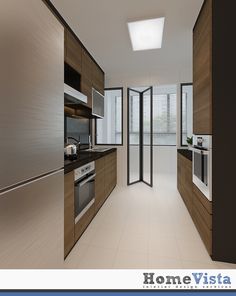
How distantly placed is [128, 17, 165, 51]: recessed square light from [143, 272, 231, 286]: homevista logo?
9.11ft

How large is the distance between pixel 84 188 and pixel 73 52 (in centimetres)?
189

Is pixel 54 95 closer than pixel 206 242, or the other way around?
pixel 54 95

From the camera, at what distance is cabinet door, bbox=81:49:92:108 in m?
3.32

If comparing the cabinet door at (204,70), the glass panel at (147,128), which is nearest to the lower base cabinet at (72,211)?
the cabinet door at (204,70)

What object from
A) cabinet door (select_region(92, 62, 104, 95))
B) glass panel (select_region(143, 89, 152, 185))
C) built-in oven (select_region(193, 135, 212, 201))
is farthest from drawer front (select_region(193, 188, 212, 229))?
cabinet door (select_region(92, 62, 104, 95))

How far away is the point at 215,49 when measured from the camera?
1876mm

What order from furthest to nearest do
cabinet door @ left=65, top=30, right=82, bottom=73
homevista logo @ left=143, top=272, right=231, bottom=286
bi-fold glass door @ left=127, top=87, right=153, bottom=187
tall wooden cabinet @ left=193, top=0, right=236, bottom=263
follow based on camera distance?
bi-fold glass door @ left=127, top=87, right=153, bottom=187
cabinet door @ left=65, top=30, right=82, bottom=73
tall wooden cabinet @ left=193, top=0, right=236, bottom=263
homevista logo @ left=143, top=272, right=231, bottom=286

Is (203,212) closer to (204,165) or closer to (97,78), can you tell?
(204,165)

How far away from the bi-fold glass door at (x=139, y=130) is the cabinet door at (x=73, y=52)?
7.29ft

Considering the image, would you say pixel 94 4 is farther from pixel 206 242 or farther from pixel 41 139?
pixel 206 242

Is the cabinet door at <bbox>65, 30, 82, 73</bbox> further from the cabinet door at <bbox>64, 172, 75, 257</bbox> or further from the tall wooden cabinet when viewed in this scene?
the tall wooden cabinet

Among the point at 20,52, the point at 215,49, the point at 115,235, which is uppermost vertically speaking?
the point at 215,49

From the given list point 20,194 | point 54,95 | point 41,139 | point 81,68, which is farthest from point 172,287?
point 81,68

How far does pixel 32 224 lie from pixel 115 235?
1633 mm
